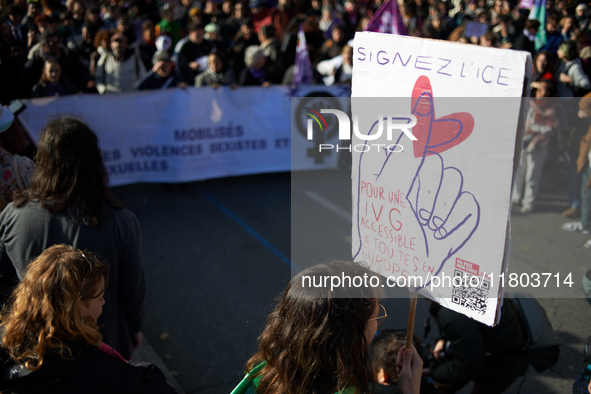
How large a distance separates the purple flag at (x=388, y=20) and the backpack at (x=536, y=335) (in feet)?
16.2

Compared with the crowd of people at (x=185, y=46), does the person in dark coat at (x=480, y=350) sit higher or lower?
lower

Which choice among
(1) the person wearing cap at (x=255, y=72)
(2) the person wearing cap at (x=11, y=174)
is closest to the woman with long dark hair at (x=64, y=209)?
(2) the person wearing cap at (x=11, y=174)

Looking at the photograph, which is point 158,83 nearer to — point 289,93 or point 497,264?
point 289,93

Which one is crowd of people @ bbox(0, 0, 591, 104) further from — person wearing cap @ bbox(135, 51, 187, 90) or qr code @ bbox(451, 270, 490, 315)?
qr code @ bbox(451, 270, 490, 315)

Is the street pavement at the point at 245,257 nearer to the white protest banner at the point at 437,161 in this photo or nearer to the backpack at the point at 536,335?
the backpack at the point at 536,335

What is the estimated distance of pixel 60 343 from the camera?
1.65 meters

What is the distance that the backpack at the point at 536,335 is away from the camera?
2867 mm

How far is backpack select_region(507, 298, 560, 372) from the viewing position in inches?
113

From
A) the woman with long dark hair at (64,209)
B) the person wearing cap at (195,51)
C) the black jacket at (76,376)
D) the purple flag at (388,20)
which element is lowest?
the black jacket at (76,376)

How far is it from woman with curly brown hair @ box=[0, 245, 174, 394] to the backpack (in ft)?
6.43

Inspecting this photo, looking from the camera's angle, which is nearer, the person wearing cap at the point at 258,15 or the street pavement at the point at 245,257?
the street pavement at the point at 245,257

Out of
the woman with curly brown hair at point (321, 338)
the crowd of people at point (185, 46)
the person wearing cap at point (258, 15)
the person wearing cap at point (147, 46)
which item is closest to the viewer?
the woman with curly brown hair at point (321, 338)

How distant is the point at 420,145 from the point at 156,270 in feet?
11.7

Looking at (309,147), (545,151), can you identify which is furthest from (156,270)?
(545,151)
